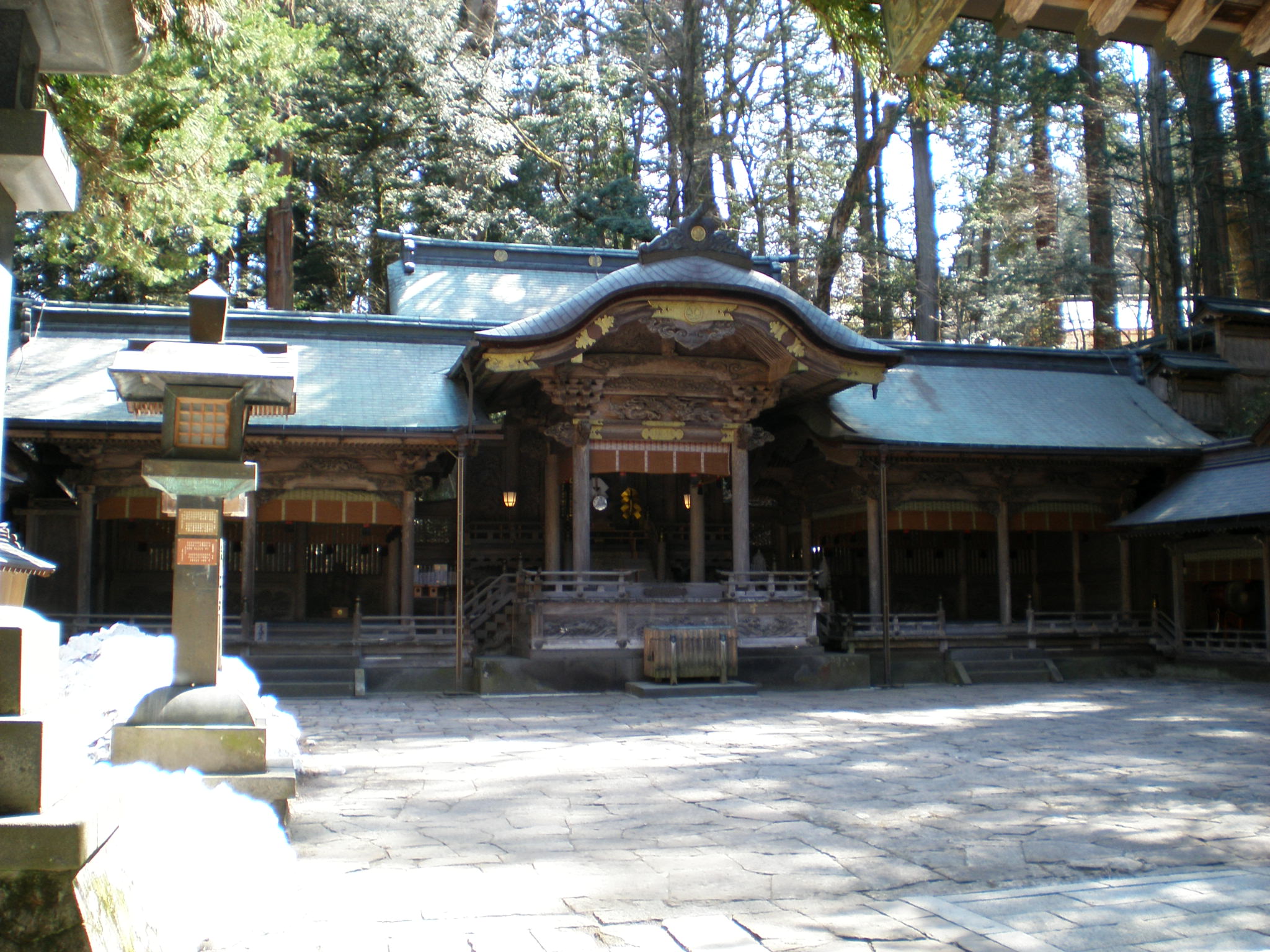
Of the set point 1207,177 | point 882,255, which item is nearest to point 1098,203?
point 1207,177

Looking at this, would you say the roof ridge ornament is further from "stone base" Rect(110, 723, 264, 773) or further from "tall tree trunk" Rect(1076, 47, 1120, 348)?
"tall tree trunk" Rect(1076, 47, 1120, 348)

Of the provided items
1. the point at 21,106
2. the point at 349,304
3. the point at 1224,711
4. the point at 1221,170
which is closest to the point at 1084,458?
the point at 1224,711

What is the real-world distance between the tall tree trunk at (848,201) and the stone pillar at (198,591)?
77.7 ft

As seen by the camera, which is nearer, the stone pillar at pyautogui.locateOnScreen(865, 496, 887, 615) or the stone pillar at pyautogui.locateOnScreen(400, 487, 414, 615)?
the stone pillar at pyautogui.locateOnScreen(400, 487, 414, 615)

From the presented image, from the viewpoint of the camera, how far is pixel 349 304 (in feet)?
96.3

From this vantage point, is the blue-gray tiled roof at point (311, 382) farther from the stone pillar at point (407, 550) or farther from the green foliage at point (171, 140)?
the green foliage at point (171, 140)

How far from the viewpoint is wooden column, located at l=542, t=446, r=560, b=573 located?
17062 mm

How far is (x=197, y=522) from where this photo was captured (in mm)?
6520

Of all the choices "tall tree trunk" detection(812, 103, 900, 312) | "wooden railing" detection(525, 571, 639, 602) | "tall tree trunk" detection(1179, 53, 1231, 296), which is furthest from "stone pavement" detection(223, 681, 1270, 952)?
"tall tree trunk" detection(812, 103, 900, 312)

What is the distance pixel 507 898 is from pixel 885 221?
31847mm

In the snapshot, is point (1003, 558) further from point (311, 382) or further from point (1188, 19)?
point (1188, 19)

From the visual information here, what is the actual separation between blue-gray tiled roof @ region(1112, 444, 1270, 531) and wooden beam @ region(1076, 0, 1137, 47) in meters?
13.8

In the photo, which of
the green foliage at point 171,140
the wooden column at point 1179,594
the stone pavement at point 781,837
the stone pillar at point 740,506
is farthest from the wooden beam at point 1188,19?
the wooden column at point 1179,594

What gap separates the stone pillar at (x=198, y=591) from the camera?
247 inches
